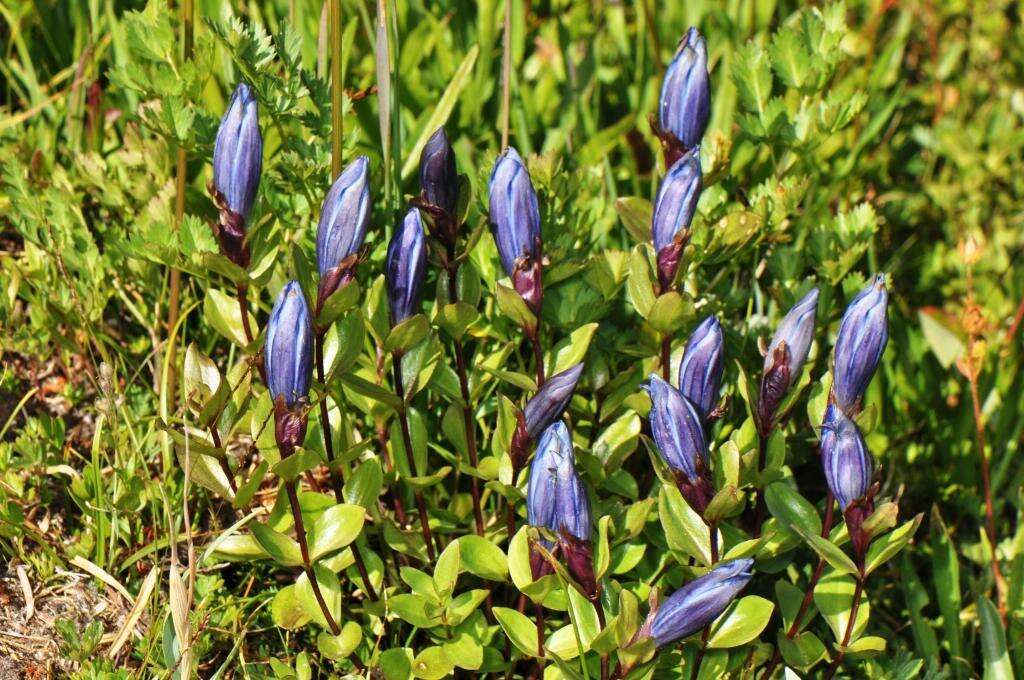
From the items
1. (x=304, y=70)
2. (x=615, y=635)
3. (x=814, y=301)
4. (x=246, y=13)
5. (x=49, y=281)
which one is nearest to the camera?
(x=615, y=635)

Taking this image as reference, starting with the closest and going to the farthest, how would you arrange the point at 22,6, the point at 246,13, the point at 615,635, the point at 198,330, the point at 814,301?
1. the point at 615,635
2. the point at 814,301
3. the point at 198,330
4. the point at 22,6
5. the point at 246,13

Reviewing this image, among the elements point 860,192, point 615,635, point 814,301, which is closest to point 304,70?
point 814,301

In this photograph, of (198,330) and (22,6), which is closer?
(198,330)

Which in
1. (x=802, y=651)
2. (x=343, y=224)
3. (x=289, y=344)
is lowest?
(x=802, y=651)

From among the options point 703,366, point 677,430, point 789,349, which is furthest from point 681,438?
point 789,349

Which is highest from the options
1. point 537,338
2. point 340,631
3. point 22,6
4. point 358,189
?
point 22,6

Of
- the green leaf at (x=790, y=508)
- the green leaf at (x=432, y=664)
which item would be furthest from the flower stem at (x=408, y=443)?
the green leaf at (x=790, y=508)

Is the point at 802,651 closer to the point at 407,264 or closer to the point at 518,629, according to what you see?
the point at 518,629

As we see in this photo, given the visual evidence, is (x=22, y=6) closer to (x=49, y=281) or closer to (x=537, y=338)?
(x=49, y=281)
